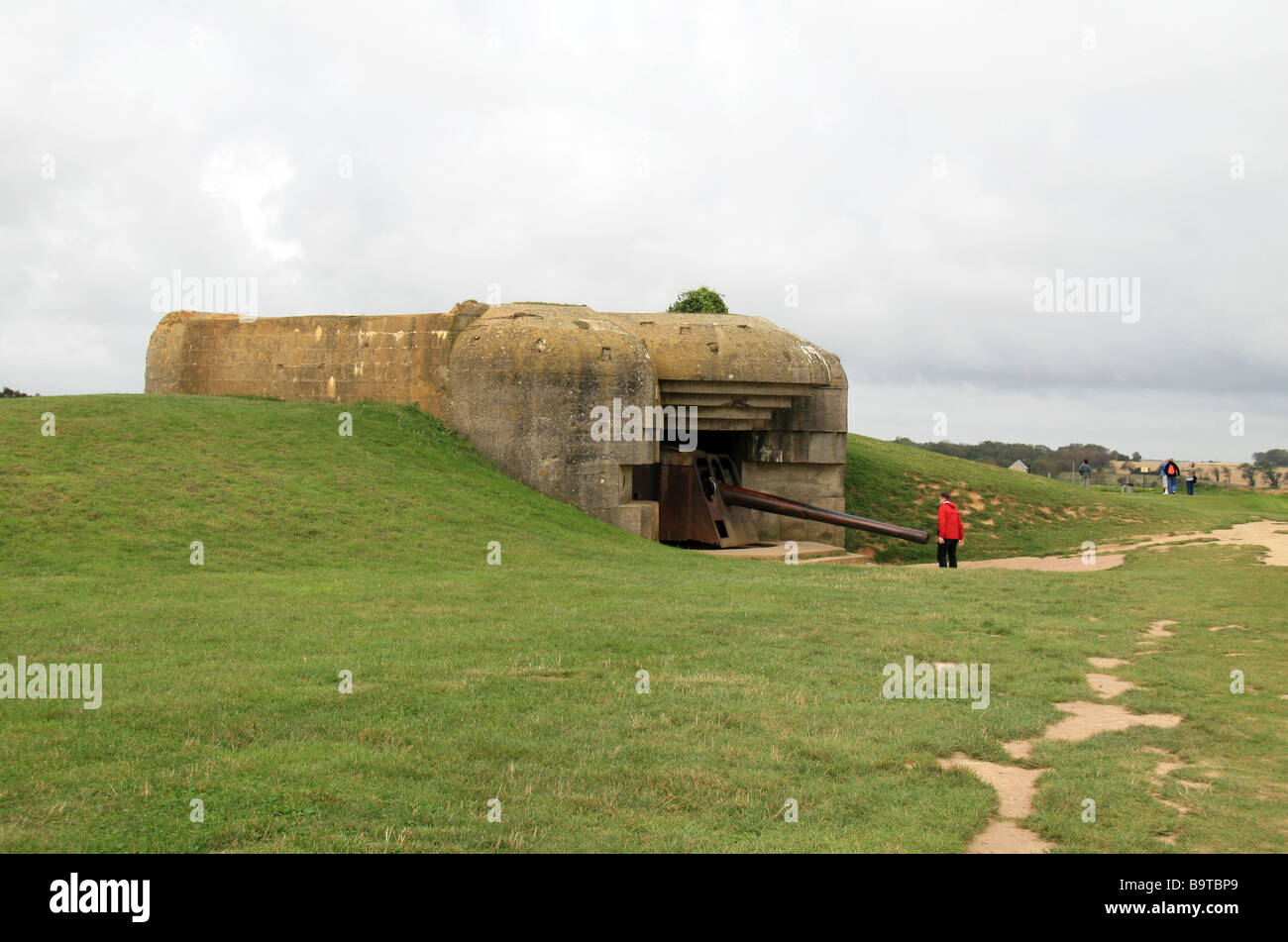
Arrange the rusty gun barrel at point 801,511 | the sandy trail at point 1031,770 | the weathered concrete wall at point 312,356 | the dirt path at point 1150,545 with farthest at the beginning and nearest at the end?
the rusty gun barrel at point 801,511 → the weathered concrete wall at point 312,356 → the dirt path at point 1150,545 → the sandy trail at point 1031,770

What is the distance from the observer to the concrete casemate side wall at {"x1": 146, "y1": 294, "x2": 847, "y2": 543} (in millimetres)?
18328

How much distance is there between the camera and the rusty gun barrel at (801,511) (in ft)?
63.9

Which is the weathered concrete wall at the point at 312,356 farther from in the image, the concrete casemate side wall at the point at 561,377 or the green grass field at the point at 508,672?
the green grass field at the point at 508,672

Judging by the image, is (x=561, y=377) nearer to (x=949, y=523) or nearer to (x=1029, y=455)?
(x=949, y=523)

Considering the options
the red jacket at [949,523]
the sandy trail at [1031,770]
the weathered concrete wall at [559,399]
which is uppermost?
the weathered concrete wall at [559,399]

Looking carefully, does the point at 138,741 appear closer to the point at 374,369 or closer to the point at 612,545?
the point at 612,545

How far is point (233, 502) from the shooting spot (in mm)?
A: 13938

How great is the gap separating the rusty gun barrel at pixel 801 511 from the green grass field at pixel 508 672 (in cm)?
387

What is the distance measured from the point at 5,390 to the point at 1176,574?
22777 millimetres

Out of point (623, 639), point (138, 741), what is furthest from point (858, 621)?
point (138, 741)

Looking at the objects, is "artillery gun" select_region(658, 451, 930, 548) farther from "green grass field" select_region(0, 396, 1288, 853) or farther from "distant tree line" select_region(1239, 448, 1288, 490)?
"distant tree line" select_region(1239, 448, 1288, 490)

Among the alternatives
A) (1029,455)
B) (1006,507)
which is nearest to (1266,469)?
(1029,455)

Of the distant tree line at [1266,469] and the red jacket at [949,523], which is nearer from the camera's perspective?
the red jacket at [949,523]

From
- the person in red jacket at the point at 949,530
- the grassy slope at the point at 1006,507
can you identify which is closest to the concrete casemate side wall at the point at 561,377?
the grassy slope at the point at 1006,507
